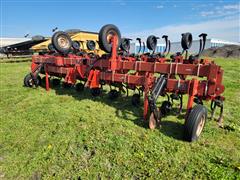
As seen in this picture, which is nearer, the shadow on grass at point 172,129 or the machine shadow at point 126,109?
the shadow on grass at point 172,129

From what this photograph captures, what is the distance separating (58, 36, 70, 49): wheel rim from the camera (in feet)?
26.1

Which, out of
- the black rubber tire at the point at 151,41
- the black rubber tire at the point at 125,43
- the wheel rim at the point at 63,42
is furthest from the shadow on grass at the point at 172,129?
the wheel rim at the point at 63,42

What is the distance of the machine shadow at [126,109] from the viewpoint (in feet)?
14.9

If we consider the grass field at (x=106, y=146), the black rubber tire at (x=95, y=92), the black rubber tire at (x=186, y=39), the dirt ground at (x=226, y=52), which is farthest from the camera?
the dirt ground at (x=226, y=52)

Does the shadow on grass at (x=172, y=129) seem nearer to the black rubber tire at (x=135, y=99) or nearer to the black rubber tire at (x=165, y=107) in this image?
the black rubber tire at (x=165, y=107)

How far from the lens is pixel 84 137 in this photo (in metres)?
4.27

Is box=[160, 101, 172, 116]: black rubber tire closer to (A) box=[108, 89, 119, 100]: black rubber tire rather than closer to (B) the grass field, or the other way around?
(B) the grass field

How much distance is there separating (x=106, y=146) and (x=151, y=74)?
250cm

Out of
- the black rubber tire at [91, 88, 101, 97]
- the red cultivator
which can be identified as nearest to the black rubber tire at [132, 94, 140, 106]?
the red cultivator

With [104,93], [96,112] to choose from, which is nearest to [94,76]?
[96,112]

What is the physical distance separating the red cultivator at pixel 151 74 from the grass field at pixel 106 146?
0.37 metres

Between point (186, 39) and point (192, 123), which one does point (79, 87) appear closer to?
point (186, 39)

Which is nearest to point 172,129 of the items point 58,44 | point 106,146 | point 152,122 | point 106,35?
point 152,122

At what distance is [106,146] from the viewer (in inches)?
156
